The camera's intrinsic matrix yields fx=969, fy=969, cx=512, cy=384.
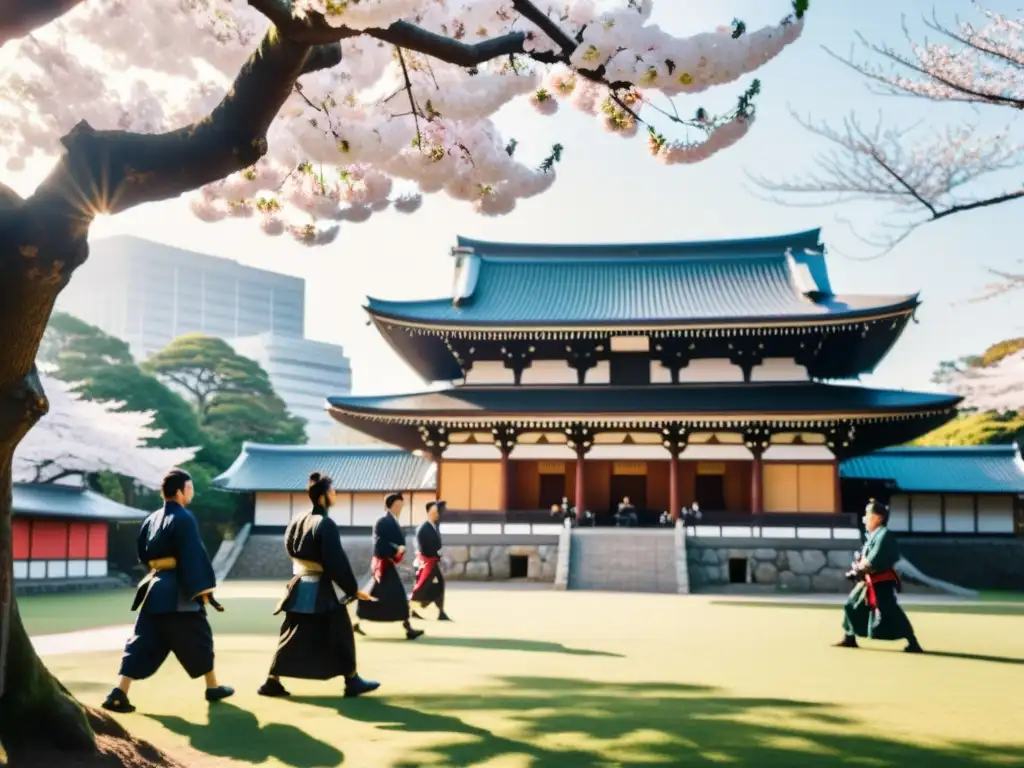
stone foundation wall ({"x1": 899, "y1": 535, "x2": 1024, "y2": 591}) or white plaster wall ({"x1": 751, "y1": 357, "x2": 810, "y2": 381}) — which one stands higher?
white plaster wall ({"x1": 751, "y1": 357, "x2": 810, "y2": 381})

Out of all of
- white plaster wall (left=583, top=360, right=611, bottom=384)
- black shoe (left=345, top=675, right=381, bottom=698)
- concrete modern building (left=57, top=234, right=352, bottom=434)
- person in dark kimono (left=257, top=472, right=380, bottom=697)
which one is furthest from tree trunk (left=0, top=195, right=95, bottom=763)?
concrete modern building (left=57, top=234, right=352, bottom=434)

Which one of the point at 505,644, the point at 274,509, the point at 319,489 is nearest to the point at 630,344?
the point at 274,509

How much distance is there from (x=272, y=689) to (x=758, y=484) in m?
19.4

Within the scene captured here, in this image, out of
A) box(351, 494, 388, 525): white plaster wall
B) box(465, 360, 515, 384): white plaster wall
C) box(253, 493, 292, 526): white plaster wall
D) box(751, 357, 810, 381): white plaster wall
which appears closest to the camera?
box(751, 357, 810, 381): white plaster wall

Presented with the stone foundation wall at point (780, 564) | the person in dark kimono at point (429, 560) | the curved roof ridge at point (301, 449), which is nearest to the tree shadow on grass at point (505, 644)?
the person in dark kimono at point (429, 560)

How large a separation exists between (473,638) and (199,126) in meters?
8.41

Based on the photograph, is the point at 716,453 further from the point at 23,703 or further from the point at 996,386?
the point at 23,703

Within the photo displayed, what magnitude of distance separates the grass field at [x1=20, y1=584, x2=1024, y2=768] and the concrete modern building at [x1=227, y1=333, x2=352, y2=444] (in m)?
114

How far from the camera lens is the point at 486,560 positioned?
2431 cm

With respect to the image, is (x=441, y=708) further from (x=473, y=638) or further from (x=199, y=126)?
(x=473, y=638)

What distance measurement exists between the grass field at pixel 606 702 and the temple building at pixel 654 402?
1183 centimetres

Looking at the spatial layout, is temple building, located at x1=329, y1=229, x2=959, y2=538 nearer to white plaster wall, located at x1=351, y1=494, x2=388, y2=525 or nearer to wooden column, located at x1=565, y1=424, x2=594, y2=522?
wooden column, located at x1=565, y1=424, x2=594, y2=522

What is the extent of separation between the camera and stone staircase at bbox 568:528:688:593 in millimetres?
22094

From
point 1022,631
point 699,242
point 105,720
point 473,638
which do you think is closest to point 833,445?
point 699,242
